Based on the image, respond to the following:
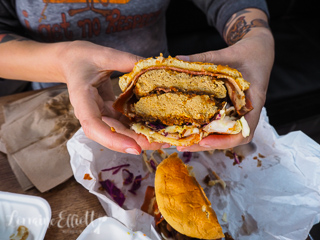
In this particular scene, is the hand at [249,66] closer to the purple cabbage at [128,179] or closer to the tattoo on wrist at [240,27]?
the tattoo on wrist at [240,27]

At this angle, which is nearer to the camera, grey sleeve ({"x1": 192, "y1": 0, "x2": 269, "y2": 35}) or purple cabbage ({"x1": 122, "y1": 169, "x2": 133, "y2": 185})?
purple cabbage ({"x1": 122, "y1": 169, "x2": 133, "y2": 185})

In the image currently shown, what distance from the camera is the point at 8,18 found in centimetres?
138

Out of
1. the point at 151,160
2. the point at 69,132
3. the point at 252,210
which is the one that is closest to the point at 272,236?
the point at 252,210

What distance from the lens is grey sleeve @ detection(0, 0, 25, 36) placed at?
132 centimetres

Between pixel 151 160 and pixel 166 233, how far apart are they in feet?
1.20

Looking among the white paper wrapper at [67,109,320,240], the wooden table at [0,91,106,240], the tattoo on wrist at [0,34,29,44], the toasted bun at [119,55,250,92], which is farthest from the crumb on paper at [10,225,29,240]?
the tattoo on wrist at [0,34,29,44]

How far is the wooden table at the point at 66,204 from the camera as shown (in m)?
0.99

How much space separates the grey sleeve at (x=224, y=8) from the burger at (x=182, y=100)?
2.79 feet

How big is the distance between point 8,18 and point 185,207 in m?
1.35

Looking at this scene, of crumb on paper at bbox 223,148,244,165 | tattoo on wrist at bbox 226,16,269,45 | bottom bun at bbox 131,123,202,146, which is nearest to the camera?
bottom bun at bbox 131,123,202,146

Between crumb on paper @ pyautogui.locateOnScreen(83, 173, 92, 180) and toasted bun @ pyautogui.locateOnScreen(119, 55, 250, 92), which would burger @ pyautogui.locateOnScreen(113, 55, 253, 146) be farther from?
crumb on paper @ pyautogui.locateOnScreen(83, 173, 92, 180)

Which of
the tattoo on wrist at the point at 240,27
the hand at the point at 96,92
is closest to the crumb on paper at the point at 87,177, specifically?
the hand at the point at 96,92

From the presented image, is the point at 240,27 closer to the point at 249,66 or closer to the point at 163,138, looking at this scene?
the point at 249,66

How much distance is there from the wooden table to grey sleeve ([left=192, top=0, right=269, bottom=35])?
130 cm
